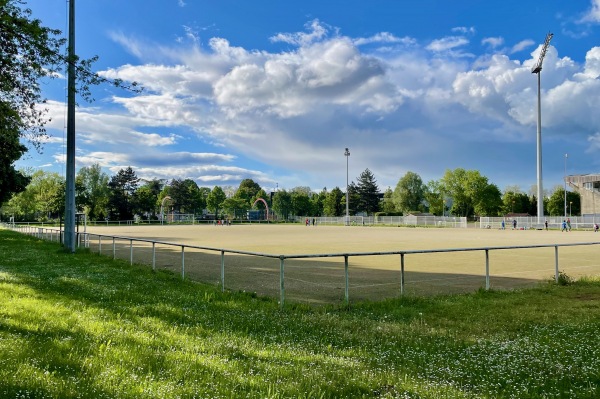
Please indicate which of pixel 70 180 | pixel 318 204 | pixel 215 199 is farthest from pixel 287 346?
pixel 318 204

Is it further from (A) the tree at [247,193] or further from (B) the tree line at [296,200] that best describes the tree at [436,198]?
(A) the tree at [247,193]

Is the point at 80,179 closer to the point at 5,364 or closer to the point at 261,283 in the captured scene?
the point at 261,283

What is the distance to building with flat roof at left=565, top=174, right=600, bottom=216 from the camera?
334 ft

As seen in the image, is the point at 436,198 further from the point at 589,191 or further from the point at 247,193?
the point at 247,193

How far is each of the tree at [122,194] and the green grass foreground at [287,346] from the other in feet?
370

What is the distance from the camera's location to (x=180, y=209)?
5856 inches

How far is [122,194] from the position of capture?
11881 cm

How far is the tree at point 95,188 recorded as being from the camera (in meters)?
115

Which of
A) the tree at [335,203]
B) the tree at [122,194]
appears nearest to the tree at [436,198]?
the tree at [335,203]

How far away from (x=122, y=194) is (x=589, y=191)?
112 m

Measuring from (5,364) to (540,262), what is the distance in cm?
2137

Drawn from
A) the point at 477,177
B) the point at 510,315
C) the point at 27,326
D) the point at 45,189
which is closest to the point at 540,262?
the point at 510,315

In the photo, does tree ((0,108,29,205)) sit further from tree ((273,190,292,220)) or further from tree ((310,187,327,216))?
tree ((310,187,327,216))

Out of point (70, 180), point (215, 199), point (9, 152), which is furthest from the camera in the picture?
point (215, 199)
